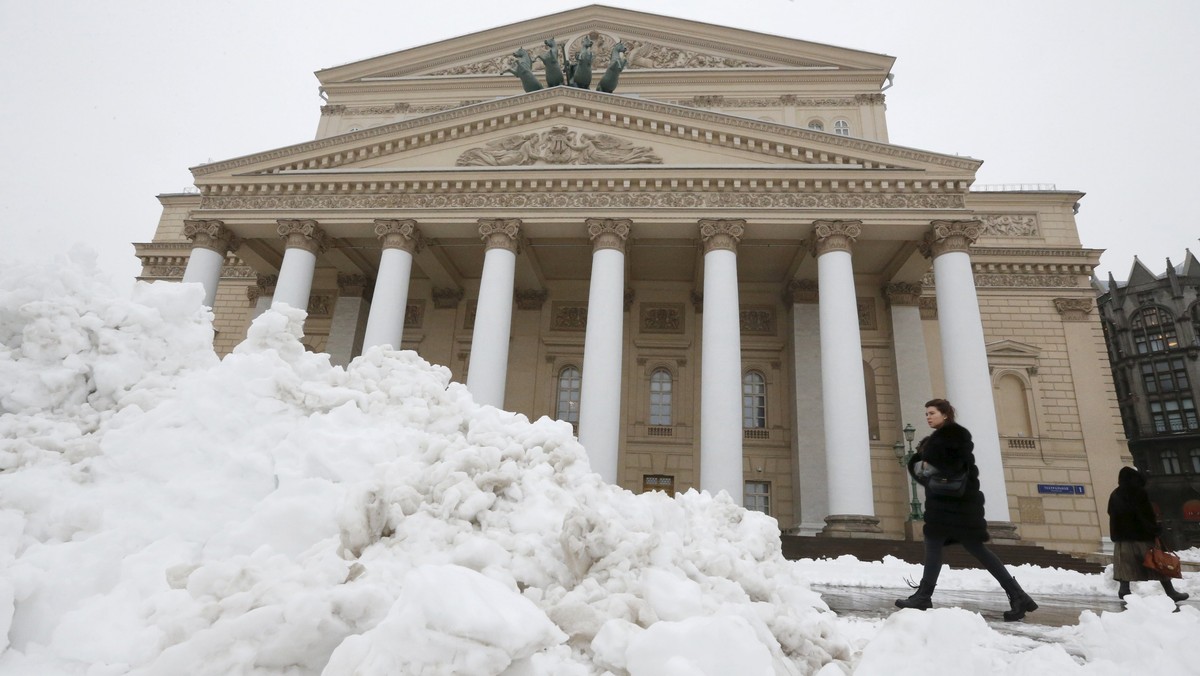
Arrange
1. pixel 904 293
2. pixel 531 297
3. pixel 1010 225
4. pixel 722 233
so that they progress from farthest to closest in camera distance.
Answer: pixel 1010 225
pixel 531 297
pixel 904 293
pixel 722 233

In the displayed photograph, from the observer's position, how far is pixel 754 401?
20875mm

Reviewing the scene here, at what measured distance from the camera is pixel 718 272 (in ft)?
53.9

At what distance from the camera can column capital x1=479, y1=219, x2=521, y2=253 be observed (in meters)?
17.5

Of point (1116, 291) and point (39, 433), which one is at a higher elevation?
point (1116, 291)

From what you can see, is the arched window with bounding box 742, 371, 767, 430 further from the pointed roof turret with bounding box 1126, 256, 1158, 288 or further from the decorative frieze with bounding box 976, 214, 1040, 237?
the pointed roof turret with bounding box 1126, 256, 1158, 288

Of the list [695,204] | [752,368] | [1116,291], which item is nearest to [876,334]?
[752,368]

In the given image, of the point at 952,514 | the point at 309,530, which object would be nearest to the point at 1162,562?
the point at 952,514

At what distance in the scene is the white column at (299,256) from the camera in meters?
17.8

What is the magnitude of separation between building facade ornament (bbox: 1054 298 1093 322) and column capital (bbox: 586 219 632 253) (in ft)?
50.9

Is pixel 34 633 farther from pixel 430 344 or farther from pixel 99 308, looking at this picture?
pixel 430 344

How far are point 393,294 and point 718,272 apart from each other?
339 inches

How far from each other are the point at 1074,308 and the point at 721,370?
14669 mm

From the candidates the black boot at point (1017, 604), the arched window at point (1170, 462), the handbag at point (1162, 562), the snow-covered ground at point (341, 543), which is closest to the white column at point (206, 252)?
the snow-covered ground at point (341, 543)

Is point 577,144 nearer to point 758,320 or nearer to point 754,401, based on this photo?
point 758,320
